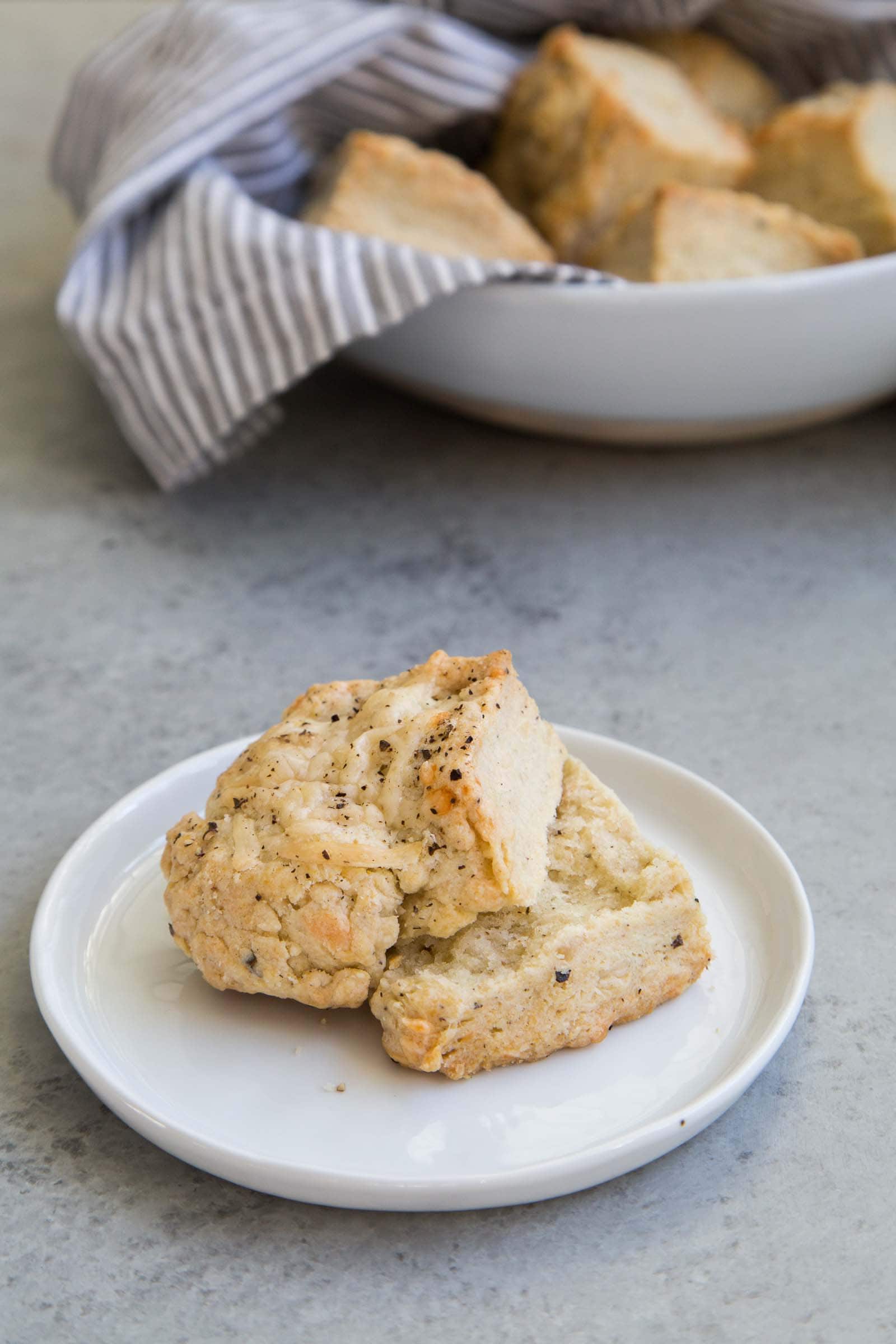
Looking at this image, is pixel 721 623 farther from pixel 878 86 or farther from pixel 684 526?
pixel 878 86

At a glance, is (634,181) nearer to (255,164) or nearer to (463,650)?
(255,164)

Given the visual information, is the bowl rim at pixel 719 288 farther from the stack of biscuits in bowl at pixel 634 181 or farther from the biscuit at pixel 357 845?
the biscuit at pixel 357 845

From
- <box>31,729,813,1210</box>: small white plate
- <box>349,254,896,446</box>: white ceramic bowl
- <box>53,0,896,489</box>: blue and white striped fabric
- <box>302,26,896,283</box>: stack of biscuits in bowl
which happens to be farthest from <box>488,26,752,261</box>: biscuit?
<box>31,729,813,1210</box>: small white plate

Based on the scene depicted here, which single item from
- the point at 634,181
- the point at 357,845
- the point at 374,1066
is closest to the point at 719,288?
the point at 634,181

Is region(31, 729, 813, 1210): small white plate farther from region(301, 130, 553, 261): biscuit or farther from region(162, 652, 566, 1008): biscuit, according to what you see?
region(301, 130, 553, 261): biscuit

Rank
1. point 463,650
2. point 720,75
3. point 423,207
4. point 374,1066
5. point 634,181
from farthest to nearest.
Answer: point 720,75
point 634,181
point 423,207
point 463,650
point 374,1066

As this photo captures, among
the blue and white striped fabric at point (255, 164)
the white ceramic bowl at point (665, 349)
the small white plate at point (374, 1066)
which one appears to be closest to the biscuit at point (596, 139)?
the blue and white striped fabric at point (255, 164)
